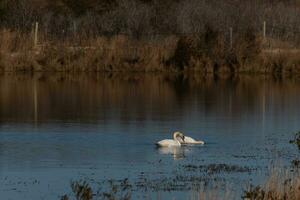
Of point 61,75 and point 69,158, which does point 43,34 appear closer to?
point 61,75

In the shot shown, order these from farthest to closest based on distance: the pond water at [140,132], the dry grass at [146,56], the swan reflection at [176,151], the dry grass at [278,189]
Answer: the dry grass at [146,56]
the swan reflection at [176,151]
the pond water at [140,132]
the dry grass at [278,189]

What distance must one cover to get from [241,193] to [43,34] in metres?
34.9

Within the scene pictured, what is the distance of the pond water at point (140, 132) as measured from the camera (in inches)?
757

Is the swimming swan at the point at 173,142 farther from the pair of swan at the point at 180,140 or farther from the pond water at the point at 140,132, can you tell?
the pond water at the point at 140,132

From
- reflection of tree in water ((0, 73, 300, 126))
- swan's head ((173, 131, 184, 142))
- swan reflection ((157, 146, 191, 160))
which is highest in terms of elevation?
swan's head ((173, 131, 184, 142))

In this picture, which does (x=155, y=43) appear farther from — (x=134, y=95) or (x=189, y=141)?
(x=189, y=141)

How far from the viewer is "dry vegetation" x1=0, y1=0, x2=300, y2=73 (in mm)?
49562

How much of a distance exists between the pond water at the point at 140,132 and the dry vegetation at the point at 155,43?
5.64m

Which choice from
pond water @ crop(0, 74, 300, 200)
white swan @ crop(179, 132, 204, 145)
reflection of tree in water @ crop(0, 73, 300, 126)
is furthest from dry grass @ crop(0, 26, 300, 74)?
white swan @ crop(179, 132, 204, 145)

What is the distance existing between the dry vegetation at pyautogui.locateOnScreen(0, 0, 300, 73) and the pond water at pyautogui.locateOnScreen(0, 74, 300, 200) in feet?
18.5

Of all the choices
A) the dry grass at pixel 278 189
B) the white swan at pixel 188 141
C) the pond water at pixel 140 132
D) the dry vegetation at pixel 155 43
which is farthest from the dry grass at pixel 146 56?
the dry grass at pixel 278 189

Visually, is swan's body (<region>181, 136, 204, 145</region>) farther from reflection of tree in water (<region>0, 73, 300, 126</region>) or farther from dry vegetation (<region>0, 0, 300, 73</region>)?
dry vegetation (<region>0, 0, 300, 73</region>)

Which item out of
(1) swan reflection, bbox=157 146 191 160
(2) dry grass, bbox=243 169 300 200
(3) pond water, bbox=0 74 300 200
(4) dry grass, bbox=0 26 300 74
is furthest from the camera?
(4) dry grass, bbox=0 26 300 74

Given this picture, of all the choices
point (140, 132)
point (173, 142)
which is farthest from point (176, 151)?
point (140, 132)
